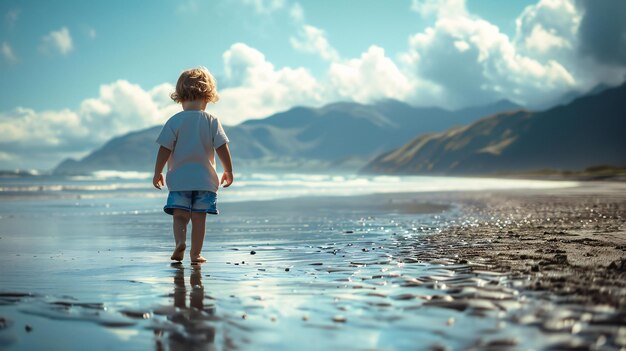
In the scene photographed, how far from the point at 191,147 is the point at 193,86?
876mm

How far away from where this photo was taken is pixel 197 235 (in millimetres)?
8562

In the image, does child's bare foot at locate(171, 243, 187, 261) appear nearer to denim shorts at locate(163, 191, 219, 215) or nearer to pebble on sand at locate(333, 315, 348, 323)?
denim shorts at locate(163, 191, 219, 215)

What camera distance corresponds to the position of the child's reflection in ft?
13.2

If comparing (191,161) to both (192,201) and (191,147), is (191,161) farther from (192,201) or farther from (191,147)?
(192,201)

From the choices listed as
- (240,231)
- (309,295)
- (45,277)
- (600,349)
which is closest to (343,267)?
(309,295)

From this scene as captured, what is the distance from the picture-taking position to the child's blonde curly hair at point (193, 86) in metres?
8.72

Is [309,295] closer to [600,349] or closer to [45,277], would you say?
[600,349]

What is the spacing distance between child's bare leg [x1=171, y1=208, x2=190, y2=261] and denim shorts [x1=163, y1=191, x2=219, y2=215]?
10 centimetres

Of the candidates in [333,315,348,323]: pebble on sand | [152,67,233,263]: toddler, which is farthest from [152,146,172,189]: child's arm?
[333,315,348,323]: pebble on sand

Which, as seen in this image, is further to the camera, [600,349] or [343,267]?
[343,267]

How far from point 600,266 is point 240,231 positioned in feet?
25.2

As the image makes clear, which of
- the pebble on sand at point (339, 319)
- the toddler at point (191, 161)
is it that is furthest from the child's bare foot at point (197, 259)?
the pebble on sand at point (339, 319)

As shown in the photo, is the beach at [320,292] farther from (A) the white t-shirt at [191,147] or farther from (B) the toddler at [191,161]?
(A) the white t-shirt at [191,147]

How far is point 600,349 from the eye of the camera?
3.71 metres
